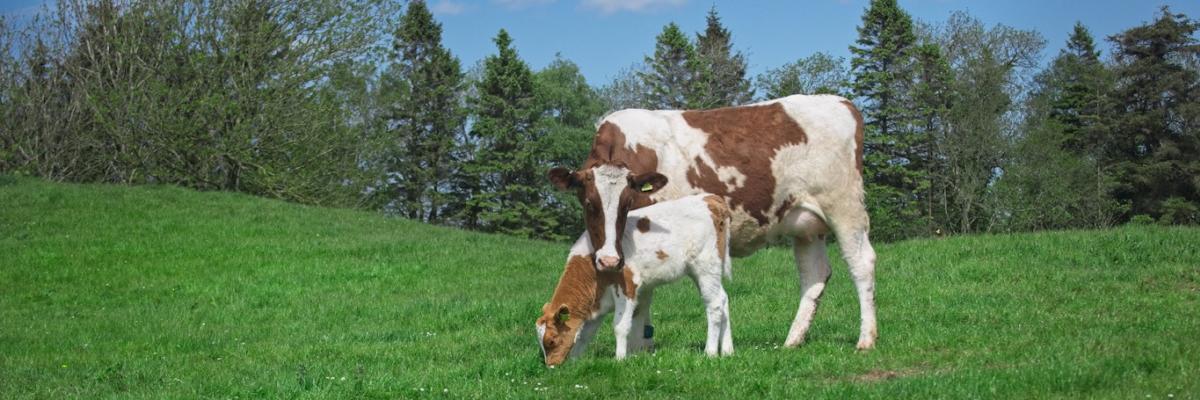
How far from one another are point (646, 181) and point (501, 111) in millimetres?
56366

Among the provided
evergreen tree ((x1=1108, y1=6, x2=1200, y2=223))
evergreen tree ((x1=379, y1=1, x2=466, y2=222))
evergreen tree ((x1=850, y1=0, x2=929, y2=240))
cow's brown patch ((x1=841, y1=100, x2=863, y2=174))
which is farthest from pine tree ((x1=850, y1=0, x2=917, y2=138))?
cow's brown patch ((x1=841, y1=100, x2=863, y2=174))

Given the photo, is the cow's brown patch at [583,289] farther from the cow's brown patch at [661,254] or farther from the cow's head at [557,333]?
the cow's brown patch at [661,254]

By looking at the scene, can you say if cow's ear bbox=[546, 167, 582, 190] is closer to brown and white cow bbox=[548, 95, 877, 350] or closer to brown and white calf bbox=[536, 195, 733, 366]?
brown and white cow bbox=[548, 95, 877, 350]

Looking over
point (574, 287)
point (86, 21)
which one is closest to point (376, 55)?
point (86, 21)

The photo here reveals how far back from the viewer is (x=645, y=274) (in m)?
10.7

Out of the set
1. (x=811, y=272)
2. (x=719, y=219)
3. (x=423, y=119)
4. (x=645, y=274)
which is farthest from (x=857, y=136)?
(x=423, y=119)

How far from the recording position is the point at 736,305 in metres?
16.4

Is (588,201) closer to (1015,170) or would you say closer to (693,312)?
(693,312)

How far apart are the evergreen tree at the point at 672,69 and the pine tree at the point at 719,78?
680mm

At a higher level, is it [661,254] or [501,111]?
[501,111]

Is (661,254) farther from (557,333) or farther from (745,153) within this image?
(745,153)

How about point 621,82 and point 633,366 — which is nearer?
point 633,366

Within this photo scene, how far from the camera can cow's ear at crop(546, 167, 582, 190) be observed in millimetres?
10492

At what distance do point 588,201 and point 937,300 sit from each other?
6.93 metres
